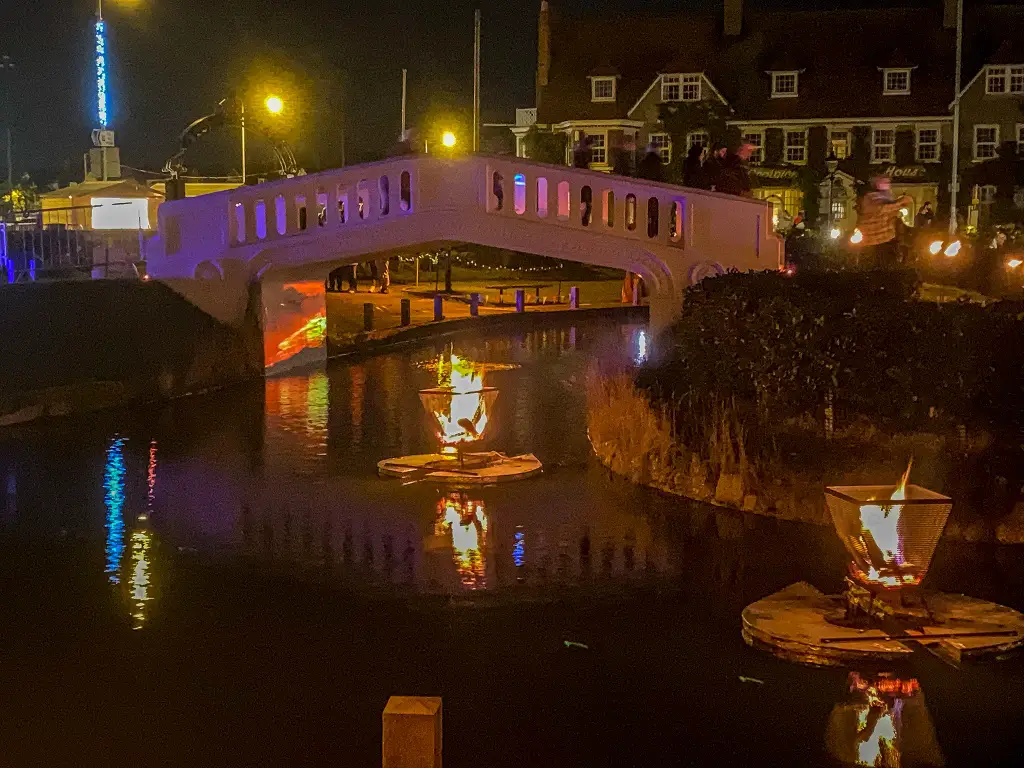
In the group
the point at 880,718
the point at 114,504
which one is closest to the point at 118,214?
the point at 114,504

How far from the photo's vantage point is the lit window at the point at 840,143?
63.5 meters

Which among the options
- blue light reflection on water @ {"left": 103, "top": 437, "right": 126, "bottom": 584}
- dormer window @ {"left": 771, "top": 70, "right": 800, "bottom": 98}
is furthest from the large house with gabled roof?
blue light reflection on water @ {"left": 103, "top": 437, "right": 126, "bottom": 584}

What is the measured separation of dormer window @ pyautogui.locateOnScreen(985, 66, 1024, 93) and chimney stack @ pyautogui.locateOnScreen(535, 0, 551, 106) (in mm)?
19501

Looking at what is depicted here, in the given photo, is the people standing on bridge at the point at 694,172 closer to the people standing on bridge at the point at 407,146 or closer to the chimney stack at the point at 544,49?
the people standing on bridge at the point at 407,146

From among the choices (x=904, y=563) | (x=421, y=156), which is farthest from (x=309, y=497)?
(x=421, y=156)

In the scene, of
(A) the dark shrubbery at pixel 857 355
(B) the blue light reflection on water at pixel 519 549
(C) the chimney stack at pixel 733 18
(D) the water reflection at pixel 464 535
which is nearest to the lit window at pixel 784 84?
(C) the chimney stack at pixel 733 18

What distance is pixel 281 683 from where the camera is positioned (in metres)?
8.08

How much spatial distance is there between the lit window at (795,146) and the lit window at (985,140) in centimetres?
724

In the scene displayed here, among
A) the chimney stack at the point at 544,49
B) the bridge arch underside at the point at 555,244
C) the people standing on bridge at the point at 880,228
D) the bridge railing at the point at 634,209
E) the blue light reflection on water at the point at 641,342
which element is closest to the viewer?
the bridge railing at the point at 634,209

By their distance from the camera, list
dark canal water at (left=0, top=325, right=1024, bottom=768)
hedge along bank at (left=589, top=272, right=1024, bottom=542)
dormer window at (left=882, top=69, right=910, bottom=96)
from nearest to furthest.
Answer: dark canal water at (left=0, top=325, right=1024, bottom=768) < hedge along bank at (left=589, top=272, right=1024, bottom=542) < dormer window at (left=882, top=69, right=910, bottom=96)

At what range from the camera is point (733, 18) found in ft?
216

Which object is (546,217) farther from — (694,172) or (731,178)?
(731,178)

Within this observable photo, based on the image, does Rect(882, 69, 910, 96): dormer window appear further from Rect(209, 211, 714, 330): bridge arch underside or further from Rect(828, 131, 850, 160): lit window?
Rect(209, 211, 714, 330): bridge arch underside

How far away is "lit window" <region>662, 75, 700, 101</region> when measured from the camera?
210 ft
